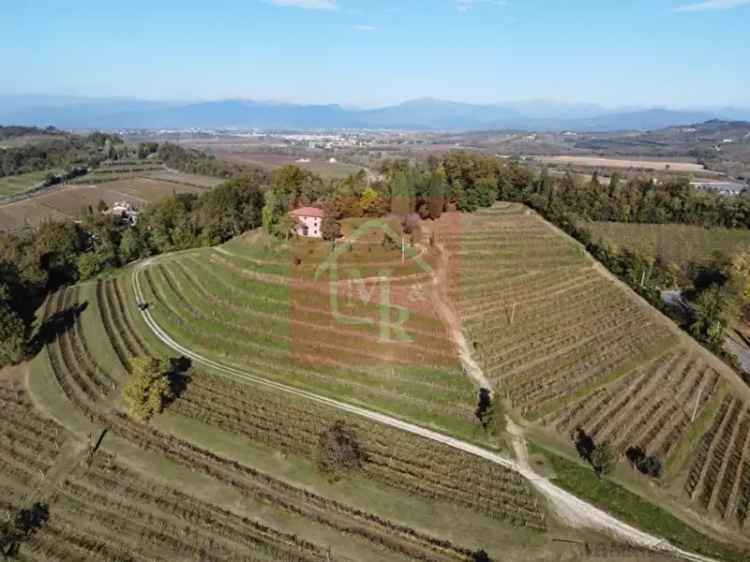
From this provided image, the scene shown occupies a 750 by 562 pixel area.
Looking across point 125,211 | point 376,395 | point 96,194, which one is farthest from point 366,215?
point 96,194

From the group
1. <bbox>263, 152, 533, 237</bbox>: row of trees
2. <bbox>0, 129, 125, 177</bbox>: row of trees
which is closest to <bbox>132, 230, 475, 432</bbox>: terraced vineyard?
<bbox>263, 152, 533, 237</bbox>: row of trees

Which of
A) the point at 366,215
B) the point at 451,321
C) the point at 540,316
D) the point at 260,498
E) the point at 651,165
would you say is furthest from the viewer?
the point at 651,165

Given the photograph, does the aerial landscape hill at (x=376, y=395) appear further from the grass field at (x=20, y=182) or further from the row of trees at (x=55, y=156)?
the row of trees at (x=55, y=156)

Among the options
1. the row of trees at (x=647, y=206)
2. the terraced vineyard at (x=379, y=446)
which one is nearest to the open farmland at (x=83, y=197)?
the terraced vineyard at (x=379, y=446)

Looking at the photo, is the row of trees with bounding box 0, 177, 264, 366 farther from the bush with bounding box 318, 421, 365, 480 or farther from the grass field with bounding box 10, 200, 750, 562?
the bush with bounding box 318, 421, 365, 480

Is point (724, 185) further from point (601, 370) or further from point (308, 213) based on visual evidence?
point (308, 213)

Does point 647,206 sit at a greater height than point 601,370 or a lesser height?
greater
